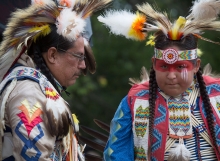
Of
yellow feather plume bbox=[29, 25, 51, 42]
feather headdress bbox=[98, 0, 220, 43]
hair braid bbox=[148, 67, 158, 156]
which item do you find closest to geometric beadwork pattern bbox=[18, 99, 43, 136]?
yellow feather plume bbox=[29, 25, 51, 42]

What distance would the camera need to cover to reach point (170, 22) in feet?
12.5

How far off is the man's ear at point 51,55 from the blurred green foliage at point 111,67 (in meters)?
6.07

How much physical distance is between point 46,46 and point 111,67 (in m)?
6.44

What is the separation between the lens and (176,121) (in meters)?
3.79

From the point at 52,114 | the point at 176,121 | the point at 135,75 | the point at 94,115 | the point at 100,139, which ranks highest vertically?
the point at 52,114

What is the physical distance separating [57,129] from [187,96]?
1.13 metres

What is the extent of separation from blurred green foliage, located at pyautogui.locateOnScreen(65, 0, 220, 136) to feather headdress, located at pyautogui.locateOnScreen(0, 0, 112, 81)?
6059mm

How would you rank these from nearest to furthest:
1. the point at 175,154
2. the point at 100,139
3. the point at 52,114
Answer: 1. the point at 52,114
2. the point at 175,154
3. the point at 100,139

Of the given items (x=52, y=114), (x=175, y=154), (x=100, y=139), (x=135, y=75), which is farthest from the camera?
(x=135, y=75)

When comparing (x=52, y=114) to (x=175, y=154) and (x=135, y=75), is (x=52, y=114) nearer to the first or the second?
(x=175, y=154)

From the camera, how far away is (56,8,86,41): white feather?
3.24 meters

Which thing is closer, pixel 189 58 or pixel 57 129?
pixel 57 129

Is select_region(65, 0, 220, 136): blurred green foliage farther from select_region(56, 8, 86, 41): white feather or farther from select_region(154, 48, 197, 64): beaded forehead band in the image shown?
select_region(56, 8, 86, 41): white feather

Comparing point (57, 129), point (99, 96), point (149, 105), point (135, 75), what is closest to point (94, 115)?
point (99, 96)
